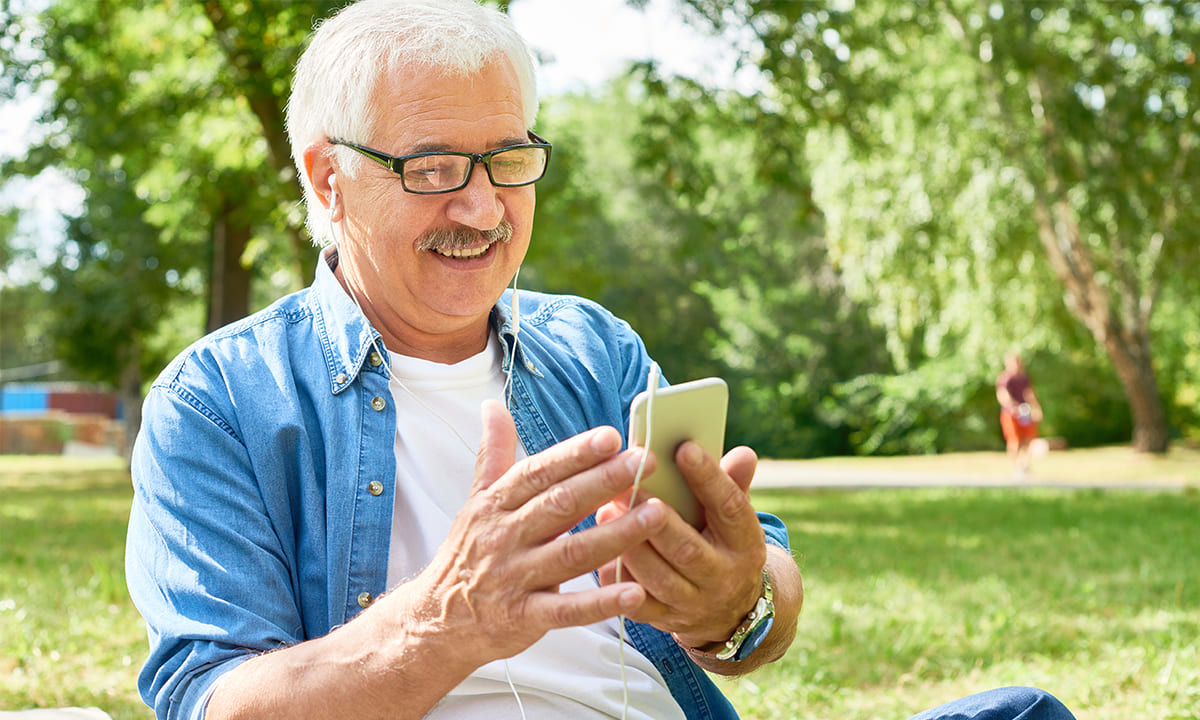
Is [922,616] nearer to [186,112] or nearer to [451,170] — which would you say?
[451,170]

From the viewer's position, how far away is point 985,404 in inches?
1091

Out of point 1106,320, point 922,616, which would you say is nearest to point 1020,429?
point 1106,320

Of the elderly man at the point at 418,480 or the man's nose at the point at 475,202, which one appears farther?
the man's nose at the point at 475,202

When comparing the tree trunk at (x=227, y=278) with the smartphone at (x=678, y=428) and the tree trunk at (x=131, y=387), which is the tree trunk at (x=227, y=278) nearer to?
the tree trunk at (x=131, y=387)

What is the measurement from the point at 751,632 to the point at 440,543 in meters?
0.53

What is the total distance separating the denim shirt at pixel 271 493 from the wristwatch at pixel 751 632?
8.8 inches

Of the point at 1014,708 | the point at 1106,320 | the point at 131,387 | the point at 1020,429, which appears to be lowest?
the point at 131,387

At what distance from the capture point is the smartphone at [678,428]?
1369 mm

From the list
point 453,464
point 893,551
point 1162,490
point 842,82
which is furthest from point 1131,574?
point 1162,490

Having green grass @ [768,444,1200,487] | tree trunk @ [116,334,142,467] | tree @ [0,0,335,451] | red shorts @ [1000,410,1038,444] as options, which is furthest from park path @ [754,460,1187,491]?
tree trunk @ [116,334,142,467]

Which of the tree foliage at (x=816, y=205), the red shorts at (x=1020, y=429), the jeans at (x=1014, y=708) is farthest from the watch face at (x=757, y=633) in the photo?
the red shorts at (x=1020, y=429)

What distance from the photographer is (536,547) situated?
1278mm

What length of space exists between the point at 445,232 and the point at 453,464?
398mm

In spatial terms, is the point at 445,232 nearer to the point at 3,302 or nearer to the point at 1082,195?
the point at 1082,195
